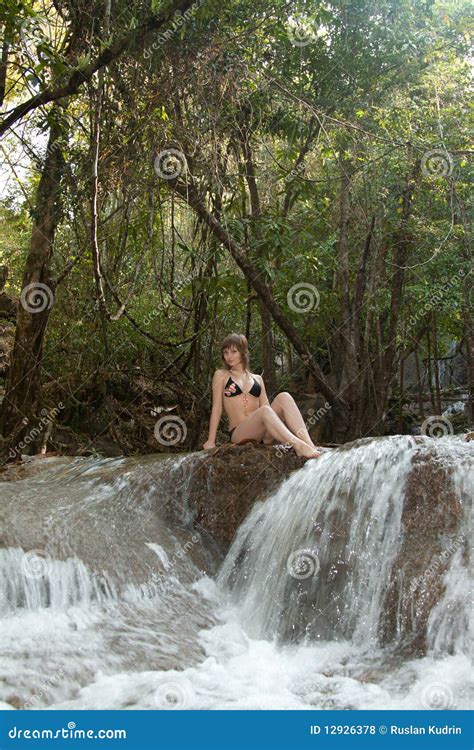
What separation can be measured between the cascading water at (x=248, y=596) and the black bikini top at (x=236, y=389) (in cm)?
69

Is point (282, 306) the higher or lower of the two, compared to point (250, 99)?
lower

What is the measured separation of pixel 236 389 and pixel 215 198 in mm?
3117

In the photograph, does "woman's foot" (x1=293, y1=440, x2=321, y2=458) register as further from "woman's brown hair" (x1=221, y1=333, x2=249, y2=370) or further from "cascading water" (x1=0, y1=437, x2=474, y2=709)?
"woman's brown hair" (x1=221, y1=333, x2=249, y2=370)

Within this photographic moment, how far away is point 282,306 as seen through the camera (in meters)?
9.23

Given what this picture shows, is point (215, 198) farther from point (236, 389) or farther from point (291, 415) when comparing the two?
point (291, 415)

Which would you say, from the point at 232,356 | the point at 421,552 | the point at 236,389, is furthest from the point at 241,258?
the point at 421,552

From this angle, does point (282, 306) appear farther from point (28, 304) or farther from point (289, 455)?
point (289, 455)

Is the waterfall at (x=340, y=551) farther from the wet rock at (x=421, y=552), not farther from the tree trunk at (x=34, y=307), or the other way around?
the tree trunk at (x=34, y=307)

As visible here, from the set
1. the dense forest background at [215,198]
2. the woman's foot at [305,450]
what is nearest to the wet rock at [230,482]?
the woman's foot at [305,450]

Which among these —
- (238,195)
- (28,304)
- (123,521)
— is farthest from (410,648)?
(238,195)

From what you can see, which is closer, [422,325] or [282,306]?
[282,306]

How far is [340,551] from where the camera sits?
4188 mm

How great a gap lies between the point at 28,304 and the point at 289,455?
3389 mm

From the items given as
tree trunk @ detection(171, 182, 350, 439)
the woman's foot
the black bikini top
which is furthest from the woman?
tree trunk @ detection(171, 182, 350, 439)
